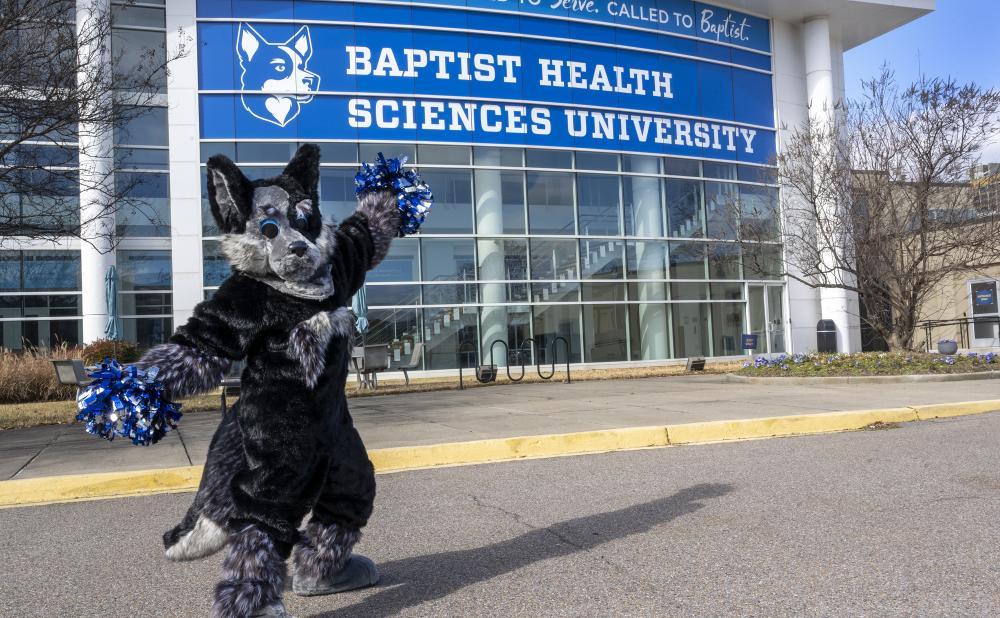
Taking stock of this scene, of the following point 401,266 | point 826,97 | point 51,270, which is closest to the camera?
point 51,270

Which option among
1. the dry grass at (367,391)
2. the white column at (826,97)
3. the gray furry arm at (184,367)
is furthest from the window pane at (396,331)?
the gray furry arm at (184,367)

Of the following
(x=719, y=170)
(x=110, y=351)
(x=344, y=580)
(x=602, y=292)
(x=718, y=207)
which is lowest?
(x=344, y=580)

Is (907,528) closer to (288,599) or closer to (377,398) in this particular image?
(288,599)

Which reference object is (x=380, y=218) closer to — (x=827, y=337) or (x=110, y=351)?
(x=110, y=351)

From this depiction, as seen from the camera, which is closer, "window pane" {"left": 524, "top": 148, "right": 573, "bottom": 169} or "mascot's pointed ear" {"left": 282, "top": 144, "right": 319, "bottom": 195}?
"mascot's pointed ear" {"left": 282, "top": 144, "right": 319, "bottom": 195}

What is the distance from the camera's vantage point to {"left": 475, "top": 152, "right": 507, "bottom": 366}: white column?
19952mm

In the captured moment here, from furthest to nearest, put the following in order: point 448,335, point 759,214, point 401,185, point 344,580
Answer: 1. point 759,214
2. point 448,335
3. point 401,185
4. point 344,580

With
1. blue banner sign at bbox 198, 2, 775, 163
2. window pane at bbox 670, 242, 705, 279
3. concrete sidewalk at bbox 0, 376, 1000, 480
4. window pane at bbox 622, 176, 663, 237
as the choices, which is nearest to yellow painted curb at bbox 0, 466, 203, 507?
concrete sidewalk at bbox 0, 376, 1000, 480

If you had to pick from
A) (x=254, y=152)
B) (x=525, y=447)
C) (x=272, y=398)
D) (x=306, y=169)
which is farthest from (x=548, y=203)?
(x=272, y=398)

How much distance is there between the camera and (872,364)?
45.9 ft

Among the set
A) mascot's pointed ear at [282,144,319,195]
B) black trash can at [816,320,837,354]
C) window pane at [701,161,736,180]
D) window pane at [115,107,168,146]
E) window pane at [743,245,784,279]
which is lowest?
black trash can at [816,320,837,354]

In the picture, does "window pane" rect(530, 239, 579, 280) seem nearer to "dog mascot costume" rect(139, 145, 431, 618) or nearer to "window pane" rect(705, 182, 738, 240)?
"window pane" rect(705, 182, 738, 240)

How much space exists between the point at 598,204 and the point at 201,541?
19.1 m

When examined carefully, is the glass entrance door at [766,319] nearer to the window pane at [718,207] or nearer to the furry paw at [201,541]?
the window pane at [718,207]
